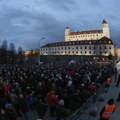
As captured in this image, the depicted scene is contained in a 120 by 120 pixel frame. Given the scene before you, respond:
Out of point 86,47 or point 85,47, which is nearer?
point 86,47

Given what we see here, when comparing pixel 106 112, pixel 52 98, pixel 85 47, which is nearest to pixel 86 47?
pixel 85 47

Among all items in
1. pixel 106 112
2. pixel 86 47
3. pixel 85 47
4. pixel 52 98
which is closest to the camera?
pixel 106 112

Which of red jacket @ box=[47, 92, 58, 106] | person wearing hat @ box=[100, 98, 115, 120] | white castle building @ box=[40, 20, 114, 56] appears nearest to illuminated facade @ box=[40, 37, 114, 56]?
white castle building @ box=[40, 20, 114, 56]

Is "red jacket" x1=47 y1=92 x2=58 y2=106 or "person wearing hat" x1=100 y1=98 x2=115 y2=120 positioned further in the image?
"red jacket" x1=47 y1=92 x2=58 y2=106

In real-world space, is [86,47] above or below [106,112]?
above

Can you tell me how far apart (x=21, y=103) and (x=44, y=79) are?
25.1 feet

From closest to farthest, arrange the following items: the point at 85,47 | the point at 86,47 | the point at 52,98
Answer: the point at 52,98, the point at 86,47, the point at 85,47

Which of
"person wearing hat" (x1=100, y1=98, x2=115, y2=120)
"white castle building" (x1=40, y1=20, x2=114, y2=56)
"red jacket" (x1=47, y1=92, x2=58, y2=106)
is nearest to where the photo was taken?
"person wearing hat" (x1=100, y1=98, x2=115, y2=120)

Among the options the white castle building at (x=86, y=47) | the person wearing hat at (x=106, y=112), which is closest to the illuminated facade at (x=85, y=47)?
the white castle building at (x=86, y=47)

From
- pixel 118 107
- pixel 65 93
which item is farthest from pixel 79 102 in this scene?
pixel 118 107

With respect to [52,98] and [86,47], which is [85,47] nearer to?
[86,47]

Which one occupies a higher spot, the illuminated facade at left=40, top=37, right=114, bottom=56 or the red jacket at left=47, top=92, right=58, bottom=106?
the illuminated facade at left=40, top=37, right=114, bottom=56

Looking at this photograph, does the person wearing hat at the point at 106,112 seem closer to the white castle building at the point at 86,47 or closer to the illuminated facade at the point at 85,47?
the white castle building at the point at 86,47

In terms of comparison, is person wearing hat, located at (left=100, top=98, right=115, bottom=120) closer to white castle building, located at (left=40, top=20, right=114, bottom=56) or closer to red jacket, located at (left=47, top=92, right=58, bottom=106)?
red jacket, located at (left=47, top=92, right=58, bottom=106)
